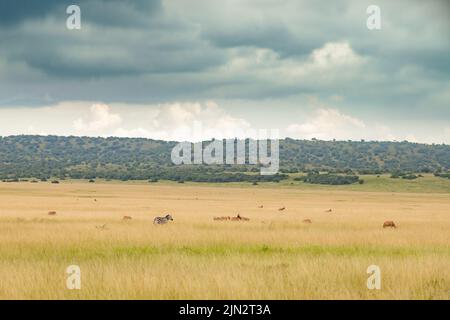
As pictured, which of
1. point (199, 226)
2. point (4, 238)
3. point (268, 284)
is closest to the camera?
point (268, 284)

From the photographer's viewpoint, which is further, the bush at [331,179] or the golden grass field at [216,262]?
the bush at [331,179]

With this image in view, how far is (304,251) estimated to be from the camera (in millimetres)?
23594

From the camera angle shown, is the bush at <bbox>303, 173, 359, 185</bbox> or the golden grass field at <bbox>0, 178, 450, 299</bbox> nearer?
the golden grass field at <bbox>0, 178, 450, 299</bbox>

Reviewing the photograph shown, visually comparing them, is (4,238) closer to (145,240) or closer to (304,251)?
(145,240)

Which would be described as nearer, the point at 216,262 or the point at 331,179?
the point at 216,262

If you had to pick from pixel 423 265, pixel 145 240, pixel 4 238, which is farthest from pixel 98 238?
pixel 423 265

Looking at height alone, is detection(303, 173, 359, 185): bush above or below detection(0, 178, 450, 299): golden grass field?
below

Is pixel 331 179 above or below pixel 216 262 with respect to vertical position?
below

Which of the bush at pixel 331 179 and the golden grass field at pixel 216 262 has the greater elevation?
the golden grass field at pixel 216 262
